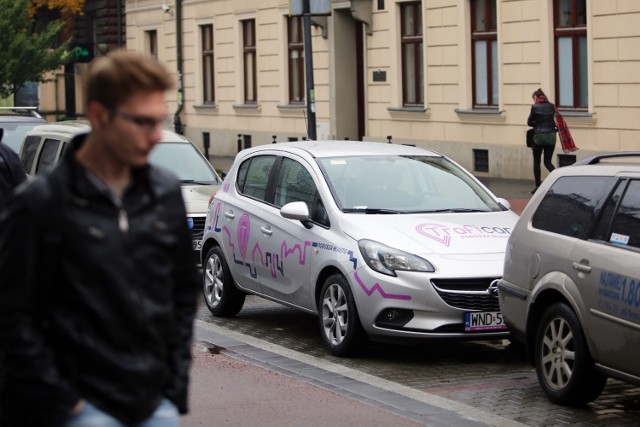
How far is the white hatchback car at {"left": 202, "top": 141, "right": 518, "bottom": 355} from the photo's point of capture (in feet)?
31.5

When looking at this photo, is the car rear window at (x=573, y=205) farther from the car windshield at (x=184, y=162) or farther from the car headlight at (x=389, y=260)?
the car windshield at (x=184, y=162)

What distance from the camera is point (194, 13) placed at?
41312 mm

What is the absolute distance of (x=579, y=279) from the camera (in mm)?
7832

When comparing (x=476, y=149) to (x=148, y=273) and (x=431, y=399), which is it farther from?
(x=148, y=273)

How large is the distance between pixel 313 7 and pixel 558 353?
1319 cm

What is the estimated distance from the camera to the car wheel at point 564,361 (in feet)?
25.7

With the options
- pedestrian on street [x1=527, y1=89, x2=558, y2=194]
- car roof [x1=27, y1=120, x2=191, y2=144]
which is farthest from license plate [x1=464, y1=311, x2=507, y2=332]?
pedestrian on street [x1=527, y1=89, x2=558, y2=194]

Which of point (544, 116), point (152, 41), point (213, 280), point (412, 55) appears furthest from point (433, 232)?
point (152, 41)

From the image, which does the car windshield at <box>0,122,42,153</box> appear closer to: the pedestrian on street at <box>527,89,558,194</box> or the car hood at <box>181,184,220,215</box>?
the car hood at <box>181,184,220,215</box>

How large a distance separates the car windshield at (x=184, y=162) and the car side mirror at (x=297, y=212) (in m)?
4.87

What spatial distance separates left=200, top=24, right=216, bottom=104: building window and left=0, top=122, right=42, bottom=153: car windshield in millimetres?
21189

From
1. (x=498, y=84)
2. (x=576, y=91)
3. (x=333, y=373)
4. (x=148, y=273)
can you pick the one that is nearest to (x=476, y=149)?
(x=498, y=84)

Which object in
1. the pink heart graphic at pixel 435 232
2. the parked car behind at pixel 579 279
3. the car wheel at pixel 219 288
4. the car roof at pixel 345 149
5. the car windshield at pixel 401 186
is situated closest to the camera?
the parked car behind at pixel 579 279

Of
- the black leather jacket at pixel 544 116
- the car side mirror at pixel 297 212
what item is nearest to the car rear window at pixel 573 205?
the car side mirror at pixel 297 212
